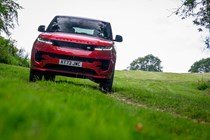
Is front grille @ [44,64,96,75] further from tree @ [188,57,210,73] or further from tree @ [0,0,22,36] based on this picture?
tree @ [188,57,210,73]

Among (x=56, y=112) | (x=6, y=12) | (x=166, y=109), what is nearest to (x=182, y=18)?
(x=6, y=12)

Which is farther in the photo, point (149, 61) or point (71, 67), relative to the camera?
point (149, 61)

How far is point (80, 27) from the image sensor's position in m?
11.9

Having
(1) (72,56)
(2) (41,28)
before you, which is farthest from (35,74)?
(2) (41,28)

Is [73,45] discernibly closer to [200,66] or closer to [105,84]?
[105,84]

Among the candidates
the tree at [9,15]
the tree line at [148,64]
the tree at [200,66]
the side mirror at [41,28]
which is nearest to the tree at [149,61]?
the tree line at [148,64]

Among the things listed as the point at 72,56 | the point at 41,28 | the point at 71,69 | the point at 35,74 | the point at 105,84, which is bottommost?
the point at 105,84

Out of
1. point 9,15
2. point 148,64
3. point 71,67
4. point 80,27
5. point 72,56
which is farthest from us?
point 148,64

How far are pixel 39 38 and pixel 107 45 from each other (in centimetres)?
185

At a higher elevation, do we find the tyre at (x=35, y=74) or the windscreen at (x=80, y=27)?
the windscreen at (x=80, y=27)

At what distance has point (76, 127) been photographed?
3021 millimetres

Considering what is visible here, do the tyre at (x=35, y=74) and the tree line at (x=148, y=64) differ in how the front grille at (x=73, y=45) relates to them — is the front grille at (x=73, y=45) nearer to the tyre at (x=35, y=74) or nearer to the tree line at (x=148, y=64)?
the tyre at (x=35, y=74)

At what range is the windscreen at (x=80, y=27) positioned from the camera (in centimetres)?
1172

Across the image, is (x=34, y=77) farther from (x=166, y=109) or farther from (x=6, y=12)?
(x=6, y=12)
